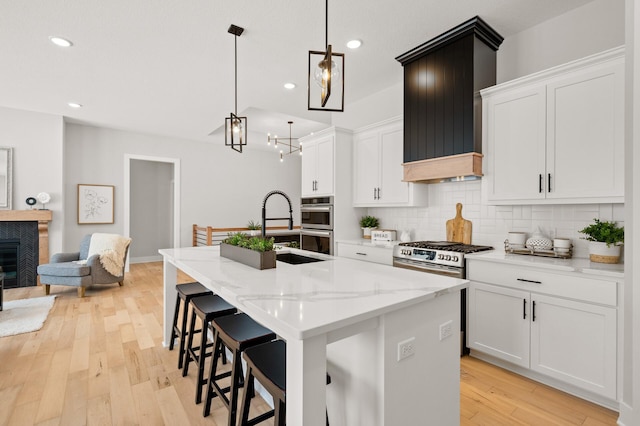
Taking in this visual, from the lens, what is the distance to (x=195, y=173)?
727 centimetres

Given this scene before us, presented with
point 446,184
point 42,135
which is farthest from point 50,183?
point 446,184

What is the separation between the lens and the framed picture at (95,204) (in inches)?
236

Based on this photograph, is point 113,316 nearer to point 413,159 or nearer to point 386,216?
point 386,216

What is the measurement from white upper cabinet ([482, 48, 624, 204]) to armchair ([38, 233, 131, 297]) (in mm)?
5149

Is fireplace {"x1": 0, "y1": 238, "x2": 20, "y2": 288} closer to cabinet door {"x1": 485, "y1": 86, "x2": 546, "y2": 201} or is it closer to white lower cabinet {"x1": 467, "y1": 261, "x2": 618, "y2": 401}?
white lower cabinet {"x1": 467, "y1": 261, "x2": 618, "y2": 401}

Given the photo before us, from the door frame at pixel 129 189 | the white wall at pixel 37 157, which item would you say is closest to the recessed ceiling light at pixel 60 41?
the white wall at pixel 37 157

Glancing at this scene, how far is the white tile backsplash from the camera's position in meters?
2.53

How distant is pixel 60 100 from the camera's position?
4.62 metres

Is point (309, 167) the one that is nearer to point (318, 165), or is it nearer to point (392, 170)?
point (318, 165)

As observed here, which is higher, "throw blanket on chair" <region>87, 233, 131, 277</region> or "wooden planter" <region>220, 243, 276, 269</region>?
"wooden planter" <region>220, 243, 276, 269</region>

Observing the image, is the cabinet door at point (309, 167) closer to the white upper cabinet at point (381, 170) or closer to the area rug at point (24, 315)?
the white upper cabinet at point (381, 170)

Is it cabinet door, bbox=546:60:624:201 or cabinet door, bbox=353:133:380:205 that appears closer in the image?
cabinet door, bbox=546:60:624:201

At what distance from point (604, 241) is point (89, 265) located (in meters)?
5.92

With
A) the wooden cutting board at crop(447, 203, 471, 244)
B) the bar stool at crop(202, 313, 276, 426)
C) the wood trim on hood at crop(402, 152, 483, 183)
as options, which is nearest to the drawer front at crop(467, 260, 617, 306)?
the wooden cutting board at crop(447, 203, 471, 244)
